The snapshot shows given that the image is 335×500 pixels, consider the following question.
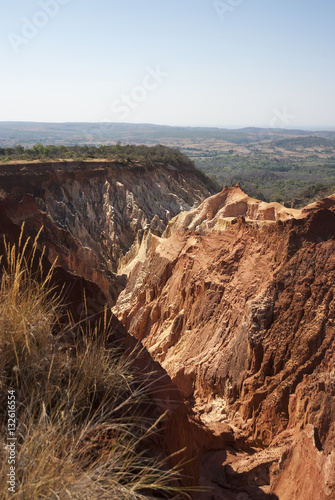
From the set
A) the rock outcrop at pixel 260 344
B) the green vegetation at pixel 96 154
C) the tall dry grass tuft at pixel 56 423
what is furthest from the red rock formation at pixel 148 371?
the green vegetation at pixel 96 154

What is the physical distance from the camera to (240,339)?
12469 millimetres

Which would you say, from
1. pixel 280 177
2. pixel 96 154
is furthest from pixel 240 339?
pixel 280 177

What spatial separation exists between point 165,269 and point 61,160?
30.4 m

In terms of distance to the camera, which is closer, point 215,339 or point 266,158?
point 215,339

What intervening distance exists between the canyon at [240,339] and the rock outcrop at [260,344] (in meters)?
0.03

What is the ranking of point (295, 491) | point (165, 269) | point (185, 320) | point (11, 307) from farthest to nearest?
point (165, 269) < point (185, 320) < point (295, 491) < point (11, 307)

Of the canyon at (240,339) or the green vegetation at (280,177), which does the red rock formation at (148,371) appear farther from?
the green vegetation at (280,177)

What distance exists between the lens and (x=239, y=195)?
24.6m

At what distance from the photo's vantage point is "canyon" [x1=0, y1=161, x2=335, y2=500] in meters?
8.05

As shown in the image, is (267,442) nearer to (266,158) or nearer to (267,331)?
(267,331)

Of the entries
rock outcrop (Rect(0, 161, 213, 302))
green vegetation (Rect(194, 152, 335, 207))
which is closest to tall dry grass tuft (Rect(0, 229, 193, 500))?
rock outcrop (Rect(0, 161, 213, 302))

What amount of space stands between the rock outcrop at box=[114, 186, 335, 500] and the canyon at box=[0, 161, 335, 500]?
31 mm

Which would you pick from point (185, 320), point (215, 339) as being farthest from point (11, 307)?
point (185, 320)

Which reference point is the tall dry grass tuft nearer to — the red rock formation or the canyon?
the red rock formation
